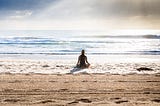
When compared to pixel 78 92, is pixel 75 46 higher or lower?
higher

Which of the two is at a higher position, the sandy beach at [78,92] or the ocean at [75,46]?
the ocean at [75,46]

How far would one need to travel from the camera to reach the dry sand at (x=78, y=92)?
307 inches

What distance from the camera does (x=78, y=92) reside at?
365 inches

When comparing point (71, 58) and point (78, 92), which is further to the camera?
point (71, 58)

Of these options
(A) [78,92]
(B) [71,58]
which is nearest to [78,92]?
(A) [78,92]

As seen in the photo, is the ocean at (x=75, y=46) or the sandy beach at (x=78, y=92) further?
the ocean at (x=75, y=46)

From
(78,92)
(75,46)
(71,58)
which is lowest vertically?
(78,92)

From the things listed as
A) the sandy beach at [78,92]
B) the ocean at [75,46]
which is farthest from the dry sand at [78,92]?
the ocean at [75,46]

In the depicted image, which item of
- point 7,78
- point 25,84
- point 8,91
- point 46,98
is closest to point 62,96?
point 46,98

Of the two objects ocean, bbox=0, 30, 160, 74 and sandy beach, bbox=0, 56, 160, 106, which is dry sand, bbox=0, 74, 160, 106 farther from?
ocean, bbox=0, 30, 160, 74

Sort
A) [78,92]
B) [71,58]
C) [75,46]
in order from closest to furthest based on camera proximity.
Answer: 1. [78,92]
2. [71,58]
3. [75,46]

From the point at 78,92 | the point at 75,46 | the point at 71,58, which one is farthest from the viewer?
the point at 75,46

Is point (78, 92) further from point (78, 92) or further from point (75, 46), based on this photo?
point (75, 46)

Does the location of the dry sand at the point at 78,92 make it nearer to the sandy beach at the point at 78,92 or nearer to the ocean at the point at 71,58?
the sandy beach at the point at 78,92
